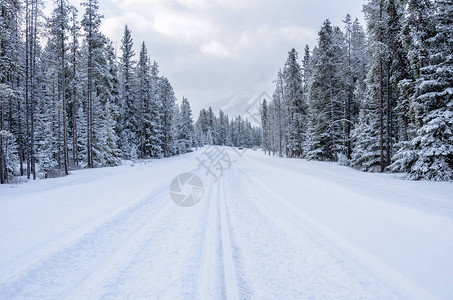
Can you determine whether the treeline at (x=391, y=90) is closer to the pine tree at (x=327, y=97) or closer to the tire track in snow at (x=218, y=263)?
the pine tree at (x=327, y=97)

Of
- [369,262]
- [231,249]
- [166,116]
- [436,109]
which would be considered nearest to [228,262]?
[231,249]

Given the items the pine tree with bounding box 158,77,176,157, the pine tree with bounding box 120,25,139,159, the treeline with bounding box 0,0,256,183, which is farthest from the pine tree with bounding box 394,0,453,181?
the pine tree with bounding box 158,77,176,157

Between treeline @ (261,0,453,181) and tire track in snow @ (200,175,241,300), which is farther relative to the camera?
treeline @ (261,0,453,181)

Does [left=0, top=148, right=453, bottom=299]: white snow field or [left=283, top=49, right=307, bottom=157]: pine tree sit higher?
[left=283, top=49, right=307, bottom=157]: pine tree

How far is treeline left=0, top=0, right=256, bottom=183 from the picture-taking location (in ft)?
54.6

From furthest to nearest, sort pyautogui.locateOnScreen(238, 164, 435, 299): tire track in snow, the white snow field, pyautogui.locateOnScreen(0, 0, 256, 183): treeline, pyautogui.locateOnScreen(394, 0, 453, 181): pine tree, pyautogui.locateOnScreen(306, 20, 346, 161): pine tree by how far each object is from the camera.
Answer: pyautogui.locateOnScreen(306, 20, 346, 161): pine tree
pyautogui.locateOnScreen(0, 0, 256, 183): treeline
pyautogui.locateOnScreen(394, 0, 453, 181): pine tree
the white snow field
pyautogui.locateOnScreen(238, 164, 435, 299): tire track in snow

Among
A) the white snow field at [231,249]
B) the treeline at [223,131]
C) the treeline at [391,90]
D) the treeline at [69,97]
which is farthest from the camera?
the treeline at [223,131]

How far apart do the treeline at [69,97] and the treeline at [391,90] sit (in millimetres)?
21002

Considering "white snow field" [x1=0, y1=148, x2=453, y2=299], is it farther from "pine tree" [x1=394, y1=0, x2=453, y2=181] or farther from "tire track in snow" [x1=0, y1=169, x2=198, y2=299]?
"pine tree" [x1=394, y1=0, x2=453, y2=181]

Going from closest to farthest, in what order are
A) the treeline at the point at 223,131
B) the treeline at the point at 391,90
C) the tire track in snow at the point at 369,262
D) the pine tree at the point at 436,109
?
the tire track in snow at the point at 369,262
the pine tree at the point at 436,109
the treeline at the point at 391,90
the treeline at the point at 223,131

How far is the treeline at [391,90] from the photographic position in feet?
38.5

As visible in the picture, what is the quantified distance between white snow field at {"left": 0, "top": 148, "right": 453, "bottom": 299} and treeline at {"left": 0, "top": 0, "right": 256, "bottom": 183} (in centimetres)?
1035

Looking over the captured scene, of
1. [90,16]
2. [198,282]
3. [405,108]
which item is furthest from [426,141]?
[90,16]

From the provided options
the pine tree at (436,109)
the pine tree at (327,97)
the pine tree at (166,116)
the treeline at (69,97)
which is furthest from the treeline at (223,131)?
the pine tree at (436,109)
